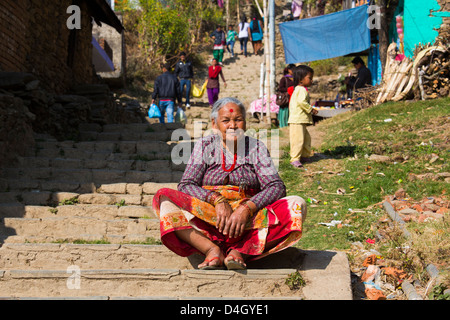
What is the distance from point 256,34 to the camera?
2366cm

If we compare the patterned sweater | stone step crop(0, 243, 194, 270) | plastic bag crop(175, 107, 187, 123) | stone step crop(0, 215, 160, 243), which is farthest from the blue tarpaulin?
stone step crop(0, 243, 194, 270)

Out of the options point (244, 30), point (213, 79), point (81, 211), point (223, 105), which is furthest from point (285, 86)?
point (244, 30)

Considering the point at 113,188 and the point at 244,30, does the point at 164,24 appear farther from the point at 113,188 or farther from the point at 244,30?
the point at 113,188

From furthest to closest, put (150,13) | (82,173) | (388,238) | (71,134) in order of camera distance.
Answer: (150,13)
(71,134)
(82,173)
(388,238)

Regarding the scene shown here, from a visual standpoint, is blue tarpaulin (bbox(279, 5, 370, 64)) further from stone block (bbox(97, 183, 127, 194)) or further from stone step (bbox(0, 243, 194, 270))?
stone step (bbox(0, 243, 194, 270))

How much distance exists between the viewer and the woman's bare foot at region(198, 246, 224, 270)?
3.34m

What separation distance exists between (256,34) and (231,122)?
20.7 m

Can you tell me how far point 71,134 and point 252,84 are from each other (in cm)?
1152

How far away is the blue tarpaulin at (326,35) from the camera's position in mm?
14109

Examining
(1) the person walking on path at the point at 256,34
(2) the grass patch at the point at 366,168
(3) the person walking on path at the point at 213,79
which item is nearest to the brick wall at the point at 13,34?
(2) the grass patch at the point at 366,168

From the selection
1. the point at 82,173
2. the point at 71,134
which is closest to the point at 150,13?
the point at 71,134

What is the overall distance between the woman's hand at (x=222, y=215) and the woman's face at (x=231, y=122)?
0.60 meters

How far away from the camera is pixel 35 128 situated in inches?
350
